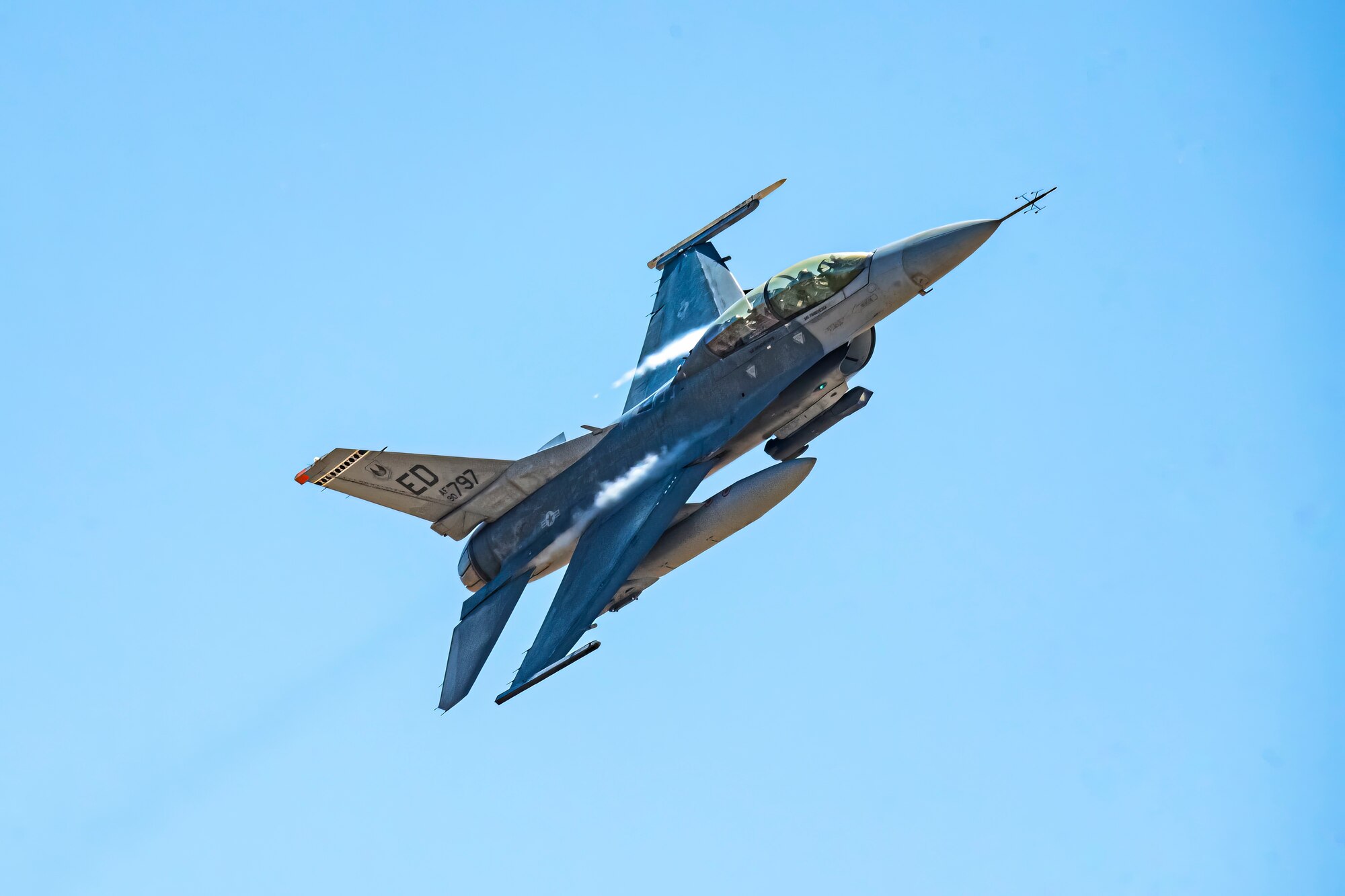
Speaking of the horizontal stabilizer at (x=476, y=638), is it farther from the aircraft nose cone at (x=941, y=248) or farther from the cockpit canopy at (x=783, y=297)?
the aircraft nose cone at (x=941, y=248)

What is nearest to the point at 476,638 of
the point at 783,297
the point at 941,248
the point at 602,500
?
the point at 602,500

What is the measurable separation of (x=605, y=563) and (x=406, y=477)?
493cm

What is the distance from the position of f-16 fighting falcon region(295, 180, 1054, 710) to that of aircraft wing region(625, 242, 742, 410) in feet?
2.35

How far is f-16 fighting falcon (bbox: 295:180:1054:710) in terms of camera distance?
26.8 metres

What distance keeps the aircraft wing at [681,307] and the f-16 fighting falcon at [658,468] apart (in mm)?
716

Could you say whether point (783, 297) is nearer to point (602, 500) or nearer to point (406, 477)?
point (602, 500)

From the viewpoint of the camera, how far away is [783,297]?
1075 inches

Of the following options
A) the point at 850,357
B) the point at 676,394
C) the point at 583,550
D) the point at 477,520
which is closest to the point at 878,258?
the point at 850,357

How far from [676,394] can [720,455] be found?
4.53ft

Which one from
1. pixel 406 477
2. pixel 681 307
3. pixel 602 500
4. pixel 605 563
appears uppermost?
pixel 681 307

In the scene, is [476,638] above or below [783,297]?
below

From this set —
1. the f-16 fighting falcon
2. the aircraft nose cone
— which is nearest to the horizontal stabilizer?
the f-16 fighting falcon

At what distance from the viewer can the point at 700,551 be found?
2753cm

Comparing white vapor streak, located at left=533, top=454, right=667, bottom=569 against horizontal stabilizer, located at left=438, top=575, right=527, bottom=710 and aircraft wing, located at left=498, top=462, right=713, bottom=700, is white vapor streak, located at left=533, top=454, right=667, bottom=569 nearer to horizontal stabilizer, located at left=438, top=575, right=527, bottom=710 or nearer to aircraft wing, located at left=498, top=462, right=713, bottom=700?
aircraft wing, located at left=498, top=462, right=713, bottom=700
